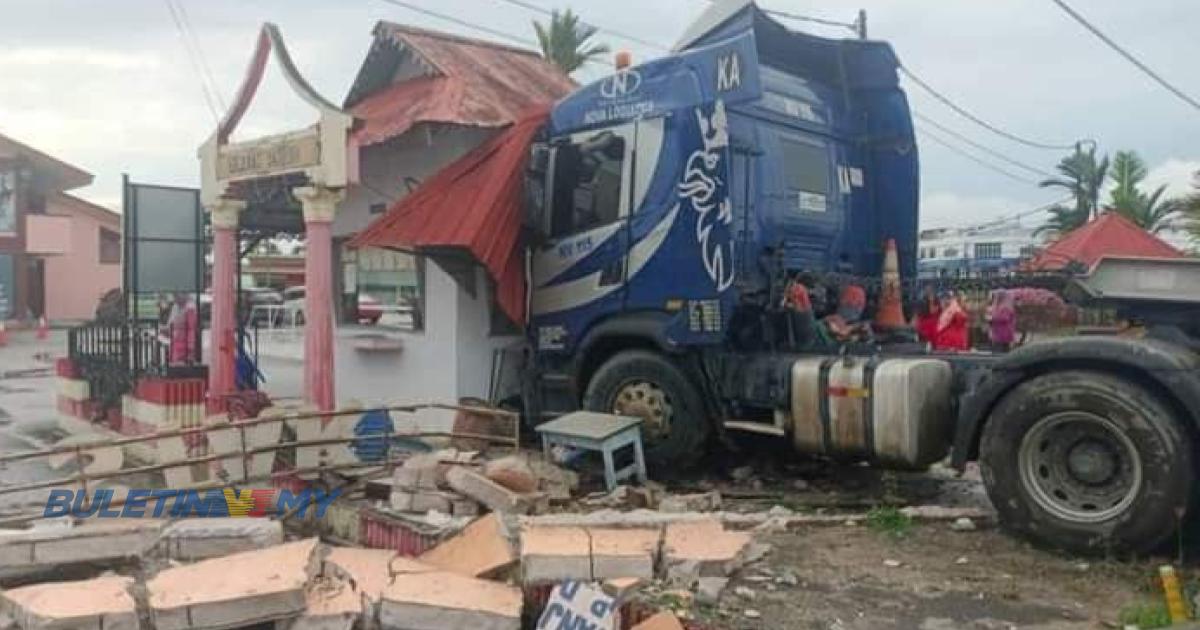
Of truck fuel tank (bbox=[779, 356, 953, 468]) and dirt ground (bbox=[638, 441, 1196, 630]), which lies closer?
dirt ground (bbox=[638, 441, 1196, 630])

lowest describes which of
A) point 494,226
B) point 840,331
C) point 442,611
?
point 442,611

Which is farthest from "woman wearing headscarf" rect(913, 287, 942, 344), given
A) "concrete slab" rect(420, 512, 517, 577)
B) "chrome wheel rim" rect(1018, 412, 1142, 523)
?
"concrete slab" rect(420, 512, 517, 577)

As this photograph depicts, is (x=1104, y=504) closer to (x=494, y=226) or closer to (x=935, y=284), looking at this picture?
(x=935, y=284)

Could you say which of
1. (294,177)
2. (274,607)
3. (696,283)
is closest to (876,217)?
(696,283)

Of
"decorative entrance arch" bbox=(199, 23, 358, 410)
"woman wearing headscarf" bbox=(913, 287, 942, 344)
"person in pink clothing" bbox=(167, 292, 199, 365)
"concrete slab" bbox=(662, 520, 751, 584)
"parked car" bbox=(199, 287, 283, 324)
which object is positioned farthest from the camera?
"parked car" bbox=(199, 287, 283, 324)

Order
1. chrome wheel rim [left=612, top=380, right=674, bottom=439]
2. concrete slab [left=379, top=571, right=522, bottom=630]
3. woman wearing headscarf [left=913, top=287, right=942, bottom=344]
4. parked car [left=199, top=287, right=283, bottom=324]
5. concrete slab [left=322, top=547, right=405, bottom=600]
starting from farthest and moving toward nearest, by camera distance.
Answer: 1. parked car [left=199, top=287, right=283, bottom=324]
2. woman wearing headscarf [left=913, top=287, right=942, bottom=344]
3. chrome wheel rim [left=612, top=380, right=674, bottom=439]
4. concrete slab [left=322, top=547, right=405, bottom=600]
5. concrete slab [left=379, top=571, right=522, bottom=630]

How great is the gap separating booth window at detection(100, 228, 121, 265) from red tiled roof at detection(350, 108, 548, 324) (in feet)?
113

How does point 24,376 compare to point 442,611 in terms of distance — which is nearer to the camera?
point 442,611

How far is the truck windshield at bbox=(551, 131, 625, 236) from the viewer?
894 cm

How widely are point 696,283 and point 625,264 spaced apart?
684mm

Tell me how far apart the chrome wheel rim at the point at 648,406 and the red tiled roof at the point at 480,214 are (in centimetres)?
136

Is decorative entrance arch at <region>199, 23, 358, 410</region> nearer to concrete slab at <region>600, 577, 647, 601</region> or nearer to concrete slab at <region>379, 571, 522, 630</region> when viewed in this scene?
concrete slab at <region>379, 571, 522, 630</region>

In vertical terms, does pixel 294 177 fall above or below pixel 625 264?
above

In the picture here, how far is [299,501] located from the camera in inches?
312
